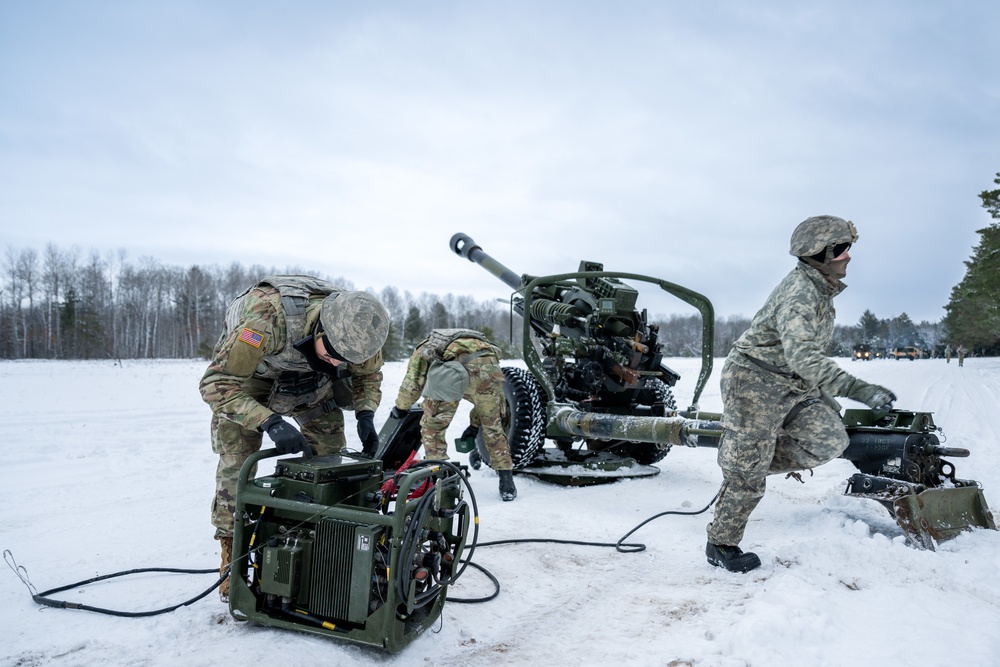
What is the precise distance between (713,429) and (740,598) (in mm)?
1911

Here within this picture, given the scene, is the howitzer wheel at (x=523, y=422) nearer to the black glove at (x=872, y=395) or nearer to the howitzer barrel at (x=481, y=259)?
the howitzer barrel at (x=481, y=259)

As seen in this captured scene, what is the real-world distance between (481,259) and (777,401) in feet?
19.5

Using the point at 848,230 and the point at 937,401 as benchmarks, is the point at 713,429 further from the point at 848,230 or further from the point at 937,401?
the point at 937,401

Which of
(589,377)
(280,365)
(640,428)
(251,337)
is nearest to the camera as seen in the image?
(251,337)

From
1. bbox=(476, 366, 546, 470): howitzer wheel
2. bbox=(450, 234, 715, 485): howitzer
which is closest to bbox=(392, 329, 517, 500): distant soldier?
bbox=(476, 366, 546, 470): howitzer wheel

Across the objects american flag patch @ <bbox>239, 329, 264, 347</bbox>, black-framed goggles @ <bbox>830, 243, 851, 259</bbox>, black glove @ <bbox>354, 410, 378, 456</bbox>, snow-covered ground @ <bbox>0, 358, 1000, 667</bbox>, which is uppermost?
black-framed goggles @ <bbox>830, 243, 851, 259</bbox>

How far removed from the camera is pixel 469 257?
9539mm

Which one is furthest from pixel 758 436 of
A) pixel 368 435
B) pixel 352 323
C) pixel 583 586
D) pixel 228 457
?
pixel 228 457

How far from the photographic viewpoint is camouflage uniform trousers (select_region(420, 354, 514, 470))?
18.7 ft

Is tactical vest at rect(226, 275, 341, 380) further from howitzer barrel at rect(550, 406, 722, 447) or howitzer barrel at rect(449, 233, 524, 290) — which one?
howitzer barrel at rect(449, 233, 524, 290)

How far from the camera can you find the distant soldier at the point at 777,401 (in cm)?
367

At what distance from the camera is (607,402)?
7289 millimetres

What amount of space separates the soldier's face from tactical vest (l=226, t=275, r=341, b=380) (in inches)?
6.0

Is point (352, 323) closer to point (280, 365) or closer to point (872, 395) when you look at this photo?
point (280, 365)
